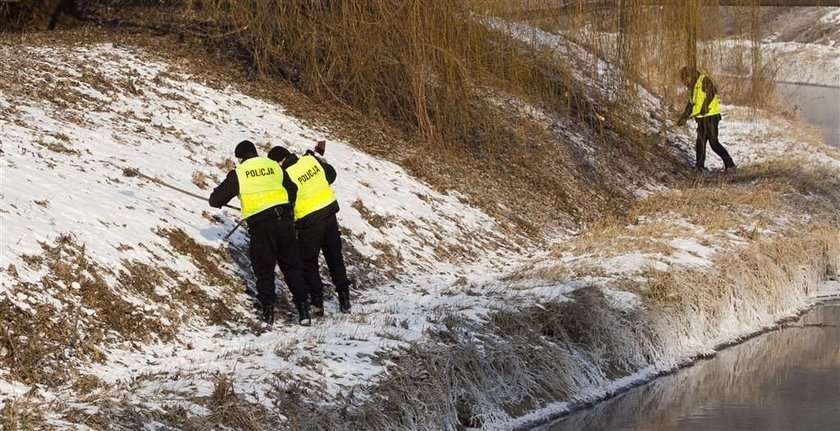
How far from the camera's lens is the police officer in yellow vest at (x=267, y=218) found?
36.9ft

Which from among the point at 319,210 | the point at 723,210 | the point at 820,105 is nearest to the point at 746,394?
the point at 319,210

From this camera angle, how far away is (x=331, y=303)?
12.7 m

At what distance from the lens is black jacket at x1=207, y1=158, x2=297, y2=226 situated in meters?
11.2

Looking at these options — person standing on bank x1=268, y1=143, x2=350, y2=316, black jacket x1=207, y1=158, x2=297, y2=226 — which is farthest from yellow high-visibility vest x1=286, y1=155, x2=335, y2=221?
black jacket x1=207, y1=158, x2=297, y2=226

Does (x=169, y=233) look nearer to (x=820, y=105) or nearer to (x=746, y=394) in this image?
(x=746, y=394)

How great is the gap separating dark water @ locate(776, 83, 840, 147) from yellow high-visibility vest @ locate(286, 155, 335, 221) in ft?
72.0

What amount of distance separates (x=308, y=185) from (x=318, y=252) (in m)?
0.67

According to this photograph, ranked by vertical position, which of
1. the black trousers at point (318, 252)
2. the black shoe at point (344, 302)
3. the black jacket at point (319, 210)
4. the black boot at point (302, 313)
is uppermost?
the black jacket at point (319, 210)

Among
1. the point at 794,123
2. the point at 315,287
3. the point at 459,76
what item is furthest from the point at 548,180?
the point at 794,123

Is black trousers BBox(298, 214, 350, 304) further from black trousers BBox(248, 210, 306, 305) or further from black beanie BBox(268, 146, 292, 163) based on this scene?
black beanie BBox(268, 146, 292, 163)

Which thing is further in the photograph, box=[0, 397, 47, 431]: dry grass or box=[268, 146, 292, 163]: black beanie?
box=[268, 146, 292, 163]: black beanie

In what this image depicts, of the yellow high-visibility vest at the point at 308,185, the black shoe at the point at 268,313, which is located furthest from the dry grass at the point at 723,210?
the black shoe at the point at 268,313

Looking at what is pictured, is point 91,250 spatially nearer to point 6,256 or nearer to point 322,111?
point 6,256

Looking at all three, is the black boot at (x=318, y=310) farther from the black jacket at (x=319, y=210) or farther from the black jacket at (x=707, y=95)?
the black jacket at (x=707, y=95)
